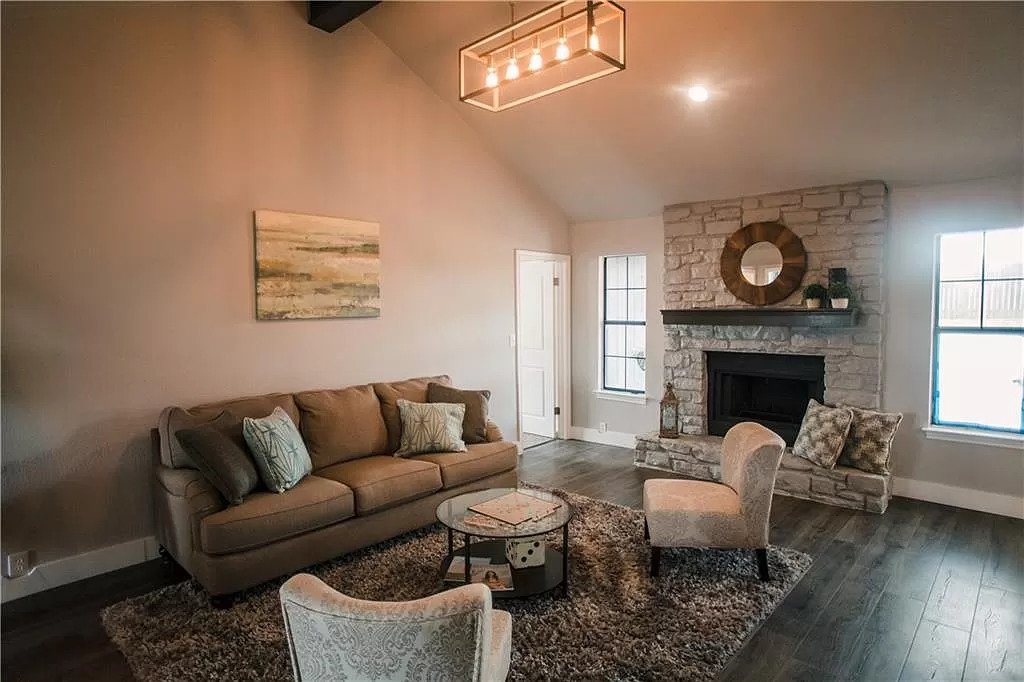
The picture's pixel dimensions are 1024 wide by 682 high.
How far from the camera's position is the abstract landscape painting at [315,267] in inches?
163

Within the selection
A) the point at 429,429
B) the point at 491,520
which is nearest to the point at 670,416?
the point at 429,429

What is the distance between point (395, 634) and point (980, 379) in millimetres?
4807

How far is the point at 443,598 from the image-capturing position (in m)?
1.51

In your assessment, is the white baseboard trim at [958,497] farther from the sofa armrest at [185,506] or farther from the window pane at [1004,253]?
the sofa armrest at [185,506]

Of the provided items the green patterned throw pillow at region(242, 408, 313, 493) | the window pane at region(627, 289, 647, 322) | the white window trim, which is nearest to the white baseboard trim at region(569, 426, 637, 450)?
the white window trim

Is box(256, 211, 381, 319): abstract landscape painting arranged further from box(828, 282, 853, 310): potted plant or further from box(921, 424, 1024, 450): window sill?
box(921, 424, 1024, 450): window sill

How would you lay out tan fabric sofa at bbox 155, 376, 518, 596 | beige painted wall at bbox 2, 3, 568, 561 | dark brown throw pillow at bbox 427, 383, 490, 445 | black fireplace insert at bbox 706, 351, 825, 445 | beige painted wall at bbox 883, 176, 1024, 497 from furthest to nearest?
black fireplace insert at bbox 706, 351, 825, 445 < dark brown throw pillow at bbox 427, 383, 490, 445 < beige painted wall at bbox 883, 176, 1024, 497 < beige painted wall at bbox 2, 3, 568, 561 < tan fabric sofa at bbox 155, 376, 518, 596

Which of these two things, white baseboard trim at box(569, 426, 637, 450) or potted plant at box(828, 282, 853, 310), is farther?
white baseboard trim at box(569, 426, 637, 450)

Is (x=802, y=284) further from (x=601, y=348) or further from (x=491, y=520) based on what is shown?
(x=491, y=520)

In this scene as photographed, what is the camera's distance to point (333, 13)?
4.18 metres

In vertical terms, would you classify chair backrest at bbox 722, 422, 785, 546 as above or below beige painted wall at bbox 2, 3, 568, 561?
below

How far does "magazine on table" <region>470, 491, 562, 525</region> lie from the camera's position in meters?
3.13

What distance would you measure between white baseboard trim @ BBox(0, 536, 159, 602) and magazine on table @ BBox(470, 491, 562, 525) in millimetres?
2070

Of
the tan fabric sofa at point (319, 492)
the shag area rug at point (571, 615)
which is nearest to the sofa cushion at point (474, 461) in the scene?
the tan fabric sofa at point (319, 492)
